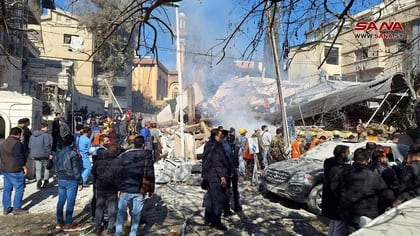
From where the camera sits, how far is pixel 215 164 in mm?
6676

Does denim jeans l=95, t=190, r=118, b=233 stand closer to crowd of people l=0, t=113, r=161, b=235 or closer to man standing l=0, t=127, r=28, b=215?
crowd of people l=0, t=113, r=161, b=235

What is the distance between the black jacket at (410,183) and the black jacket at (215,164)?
288 cm

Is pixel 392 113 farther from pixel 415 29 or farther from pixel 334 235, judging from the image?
pixel 334 235

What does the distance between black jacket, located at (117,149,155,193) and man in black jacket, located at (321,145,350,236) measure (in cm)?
242

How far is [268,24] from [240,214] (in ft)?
14.4

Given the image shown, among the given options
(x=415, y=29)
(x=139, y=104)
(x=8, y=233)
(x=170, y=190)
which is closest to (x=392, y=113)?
(x=415, y=29)

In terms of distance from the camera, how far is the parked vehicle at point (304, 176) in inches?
315

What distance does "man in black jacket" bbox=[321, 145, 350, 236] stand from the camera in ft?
16.0

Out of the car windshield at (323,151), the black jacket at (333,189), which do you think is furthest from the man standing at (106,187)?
the car windshield at (323,151)

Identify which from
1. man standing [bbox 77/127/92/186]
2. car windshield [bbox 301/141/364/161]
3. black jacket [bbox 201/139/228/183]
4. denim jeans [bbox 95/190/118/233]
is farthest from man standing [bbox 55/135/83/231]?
car windshield [bbox 301/141/364/161]

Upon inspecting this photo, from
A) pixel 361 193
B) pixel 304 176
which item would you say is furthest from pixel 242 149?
pixel 361 193

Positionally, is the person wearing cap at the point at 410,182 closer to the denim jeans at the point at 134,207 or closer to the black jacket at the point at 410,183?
the black jacket at the point at 410,183

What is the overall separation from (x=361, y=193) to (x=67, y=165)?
4334mm

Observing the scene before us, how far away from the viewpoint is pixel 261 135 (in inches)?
527
